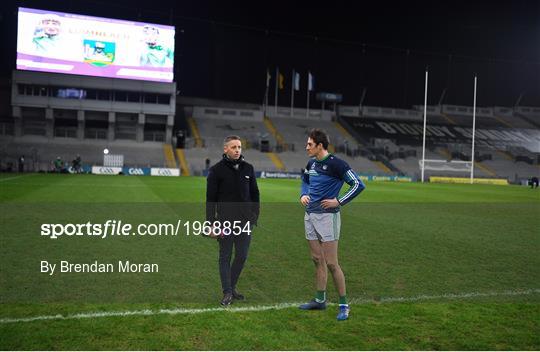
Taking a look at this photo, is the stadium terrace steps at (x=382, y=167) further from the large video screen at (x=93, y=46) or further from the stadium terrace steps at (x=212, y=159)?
the large video screen at (x=93, y=46)

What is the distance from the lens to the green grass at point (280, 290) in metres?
4.64

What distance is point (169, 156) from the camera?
50375 millimetres

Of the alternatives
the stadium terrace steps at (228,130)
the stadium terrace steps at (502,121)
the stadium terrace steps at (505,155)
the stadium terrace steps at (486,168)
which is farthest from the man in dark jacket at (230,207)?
the stadium terrace steps at (502,121)

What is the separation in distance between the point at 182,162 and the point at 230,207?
4428 cm

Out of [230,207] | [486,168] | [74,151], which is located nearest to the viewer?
[230,207]

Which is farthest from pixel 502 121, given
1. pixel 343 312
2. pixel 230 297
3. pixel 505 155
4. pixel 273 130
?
pixel 230 297

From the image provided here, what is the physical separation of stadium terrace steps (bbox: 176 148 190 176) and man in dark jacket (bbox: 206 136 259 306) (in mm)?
41959

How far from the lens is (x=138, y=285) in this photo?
6488 millimetres

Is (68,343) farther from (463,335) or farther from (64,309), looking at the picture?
(463,335)

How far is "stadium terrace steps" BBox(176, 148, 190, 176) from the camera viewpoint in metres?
47.3

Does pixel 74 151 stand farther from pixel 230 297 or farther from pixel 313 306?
pixel 313 306

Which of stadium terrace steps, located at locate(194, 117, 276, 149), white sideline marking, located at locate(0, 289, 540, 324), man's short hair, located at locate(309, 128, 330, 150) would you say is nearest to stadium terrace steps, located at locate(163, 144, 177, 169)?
stadium terrace steps, located at locate(194, 117, 276, 149)

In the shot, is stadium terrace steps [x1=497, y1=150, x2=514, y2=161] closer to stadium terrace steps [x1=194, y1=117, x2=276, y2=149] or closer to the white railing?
stadium terrace steps [x1=194, y1=117, x2=276, y2=149]

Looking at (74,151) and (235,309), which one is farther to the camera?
(74,151)
